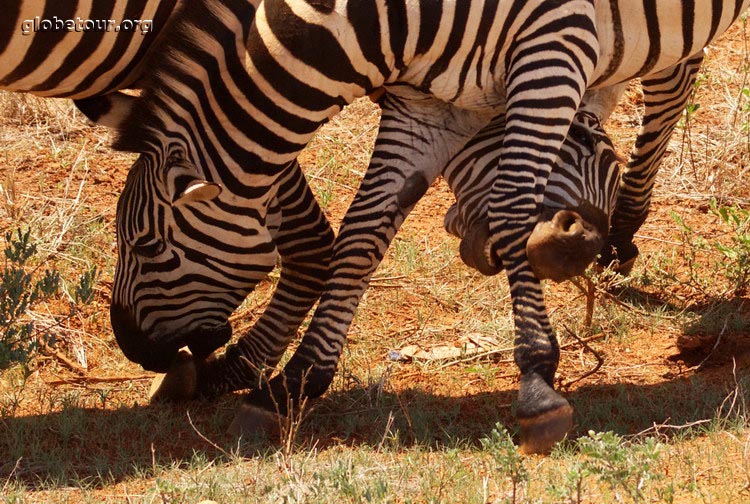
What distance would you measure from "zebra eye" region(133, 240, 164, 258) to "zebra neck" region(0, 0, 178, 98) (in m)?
0.96

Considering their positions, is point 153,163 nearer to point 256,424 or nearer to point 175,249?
point 175,249

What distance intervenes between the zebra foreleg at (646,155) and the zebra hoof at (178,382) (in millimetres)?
3249

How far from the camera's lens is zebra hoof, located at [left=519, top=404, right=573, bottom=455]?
18.4 ft

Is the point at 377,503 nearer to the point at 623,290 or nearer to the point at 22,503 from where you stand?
the point at 22,503

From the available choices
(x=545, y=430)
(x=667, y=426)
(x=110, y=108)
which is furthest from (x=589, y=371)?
(x=110, y=108)

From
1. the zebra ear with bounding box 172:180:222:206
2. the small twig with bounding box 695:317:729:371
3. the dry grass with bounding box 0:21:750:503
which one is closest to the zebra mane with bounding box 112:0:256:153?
the zebra ear with bounding box 172:180:222:206

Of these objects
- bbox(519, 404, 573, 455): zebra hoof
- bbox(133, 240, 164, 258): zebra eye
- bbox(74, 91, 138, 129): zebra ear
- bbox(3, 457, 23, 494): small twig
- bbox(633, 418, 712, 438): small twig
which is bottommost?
bbox(3, 457, 23, 494): small twig

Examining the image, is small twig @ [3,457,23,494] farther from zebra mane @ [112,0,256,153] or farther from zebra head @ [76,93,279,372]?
zebra mane @ [112,0,256,153]

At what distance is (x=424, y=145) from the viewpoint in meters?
6.66

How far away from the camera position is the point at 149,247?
6.20 meters

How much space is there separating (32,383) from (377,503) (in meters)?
3.13

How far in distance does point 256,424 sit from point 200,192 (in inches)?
50.3

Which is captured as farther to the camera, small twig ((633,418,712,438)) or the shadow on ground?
the shadow on ground

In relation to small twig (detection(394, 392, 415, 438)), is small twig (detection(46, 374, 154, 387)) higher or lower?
lower
